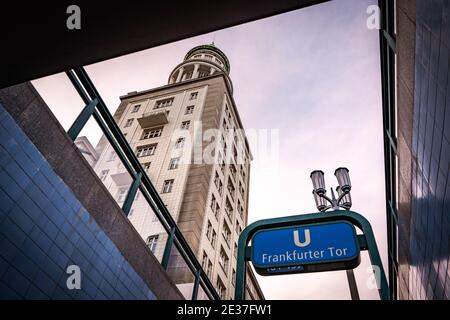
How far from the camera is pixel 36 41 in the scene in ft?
9.73

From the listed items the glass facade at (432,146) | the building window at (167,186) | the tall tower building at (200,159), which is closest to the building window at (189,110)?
the tall tower building at (200,159)

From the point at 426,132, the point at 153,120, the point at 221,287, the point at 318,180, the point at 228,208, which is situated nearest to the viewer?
the point at 426,132

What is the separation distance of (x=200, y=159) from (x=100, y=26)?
25.3 metres

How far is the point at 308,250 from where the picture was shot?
10.2 ft

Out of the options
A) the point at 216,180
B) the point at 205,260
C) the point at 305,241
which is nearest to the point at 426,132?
the point at 305,241

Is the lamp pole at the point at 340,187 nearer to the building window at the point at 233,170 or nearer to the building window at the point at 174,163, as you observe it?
the building window at the point at 174,163

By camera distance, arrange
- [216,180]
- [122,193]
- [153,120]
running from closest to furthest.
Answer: [122,193], [216,180], [153,120]

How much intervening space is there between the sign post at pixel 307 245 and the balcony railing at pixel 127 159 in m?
3.85

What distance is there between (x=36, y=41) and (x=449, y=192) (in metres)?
4.82

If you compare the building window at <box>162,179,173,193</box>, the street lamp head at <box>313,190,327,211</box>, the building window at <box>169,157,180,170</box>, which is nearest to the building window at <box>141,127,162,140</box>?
the building window at <box>169,157,180,170</box>

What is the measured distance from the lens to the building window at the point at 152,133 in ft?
102

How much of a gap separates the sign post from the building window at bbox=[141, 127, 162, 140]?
2837 cm

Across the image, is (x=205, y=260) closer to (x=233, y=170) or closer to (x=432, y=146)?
(x=233, y=170)
